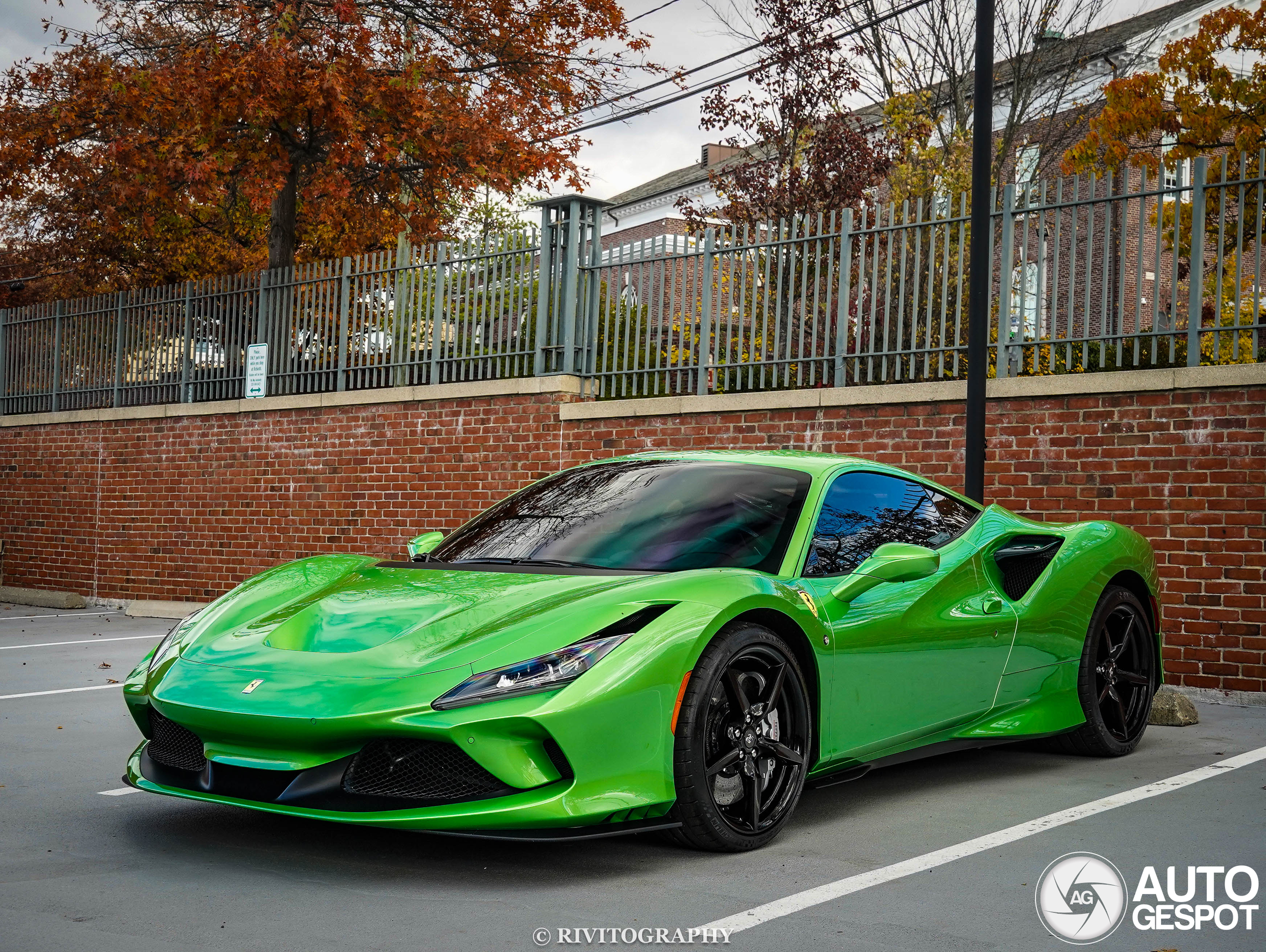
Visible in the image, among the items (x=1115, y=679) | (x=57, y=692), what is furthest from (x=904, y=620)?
(x=57, y=692)

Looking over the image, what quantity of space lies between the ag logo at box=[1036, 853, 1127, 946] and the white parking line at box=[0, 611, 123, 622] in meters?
13.0

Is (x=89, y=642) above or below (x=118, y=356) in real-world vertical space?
below

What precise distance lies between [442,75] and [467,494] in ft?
23.4

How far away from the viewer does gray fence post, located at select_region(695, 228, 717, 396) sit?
11094 millimetres

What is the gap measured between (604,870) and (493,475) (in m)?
8.71

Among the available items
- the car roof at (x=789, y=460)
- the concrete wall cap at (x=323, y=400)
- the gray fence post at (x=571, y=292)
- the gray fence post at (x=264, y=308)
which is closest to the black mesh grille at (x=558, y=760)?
the car roof at (x=789, y=460)

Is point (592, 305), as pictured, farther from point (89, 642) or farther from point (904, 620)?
point (904, 620)

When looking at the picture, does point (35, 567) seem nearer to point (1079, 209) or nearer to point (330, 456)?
point (330, 456)

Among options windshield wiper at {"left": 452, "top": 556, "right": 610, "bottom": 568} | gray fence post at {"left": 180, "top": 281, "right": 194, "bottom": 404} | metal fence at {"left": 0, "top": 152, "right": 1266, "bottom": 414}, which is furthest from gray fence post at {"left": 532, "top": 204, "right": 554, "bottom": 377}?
windshield wiper at {"left": 452, "top": 556, "right": 610, "bottom": 568}

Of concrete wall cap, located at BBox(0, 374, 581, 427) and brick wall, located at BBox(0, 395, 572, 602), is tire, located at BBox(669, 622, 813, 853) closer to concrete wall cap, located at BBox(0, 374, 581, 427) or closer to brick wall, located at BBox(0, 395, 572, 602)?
brick wall, located at BBox(0, 395, 572, 602)

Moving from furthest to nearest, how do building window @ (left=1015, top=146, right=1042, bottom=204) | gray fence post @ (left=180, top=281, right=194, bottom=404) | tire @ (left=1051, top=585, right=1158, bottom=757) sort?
building window @ (left=1015, top=146, right=1042, bottom=204) → gray fence post @ (left=180, top=281, right=194, bottom=404) → tire @ (left=1051, top=585, right=1158, bottom=757)

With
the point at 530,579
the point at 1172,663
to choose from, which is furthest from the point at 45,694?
the point at 1172,663

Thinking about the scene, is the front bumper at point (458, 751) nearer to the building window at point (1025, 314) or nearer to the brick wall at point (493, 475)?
the brick wall at point (493, 475)

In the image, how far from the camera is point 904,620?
4820 mm
